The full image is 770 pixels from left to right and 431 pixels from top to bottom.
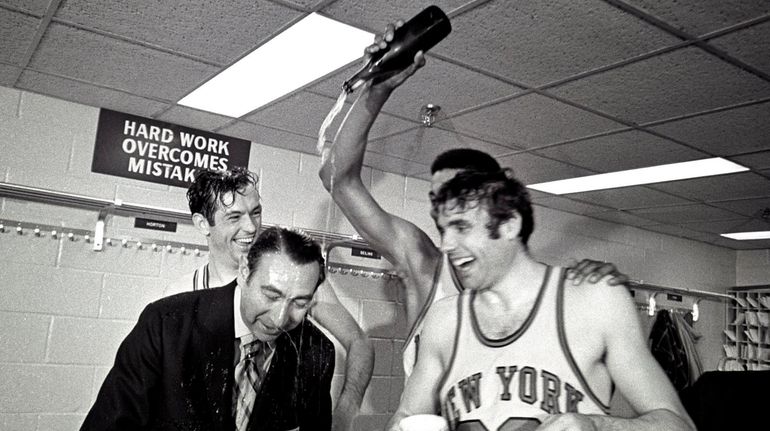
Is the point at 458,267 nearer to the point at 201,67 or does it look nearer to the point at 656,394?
the point at 656,394

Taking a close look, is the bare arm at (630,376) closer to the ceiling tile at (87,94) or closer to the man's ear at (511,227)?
the man's ear at (511,227)

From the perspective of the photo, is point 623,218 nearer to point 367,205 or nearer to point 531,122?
point 531,122

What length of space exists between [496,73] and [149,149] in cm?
Result: 120

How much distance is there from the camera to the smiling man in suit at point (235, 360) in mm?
822

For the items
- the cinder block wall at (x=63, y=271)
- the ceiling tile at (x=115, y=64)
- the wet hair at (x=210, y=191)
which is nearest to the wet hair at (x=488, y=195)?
the wet hair at (x=210, y=191)

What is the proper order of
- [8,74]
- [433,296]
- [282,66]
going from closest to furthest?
[433,296] → [282,66] → [8,74]

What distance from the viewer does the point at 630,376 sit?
610 mm

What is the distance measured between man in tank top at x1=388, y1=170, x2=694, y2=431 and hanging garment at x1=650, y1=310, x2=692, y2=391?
2168 millimetres

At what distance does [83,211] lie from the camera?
6.45 feet

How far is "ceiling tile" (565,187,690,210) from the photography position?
2.72 metres

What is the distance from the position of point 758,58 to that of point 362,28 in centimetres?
91

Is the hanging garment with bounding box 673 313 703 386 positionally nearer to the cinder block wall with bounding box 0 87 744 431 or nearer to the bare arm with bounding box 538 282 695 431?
the cinder block wall with bounding box 0 87 744 431

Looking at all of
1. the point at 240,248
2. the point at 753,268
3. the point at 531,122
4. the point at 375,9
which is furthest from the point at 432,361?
the point at 753,268

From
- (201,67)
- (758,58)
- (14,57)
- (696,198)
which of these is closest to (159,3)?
(201,67)
